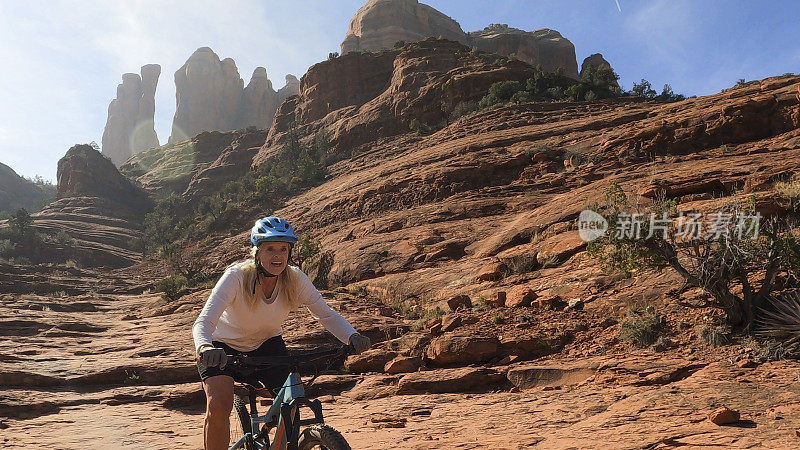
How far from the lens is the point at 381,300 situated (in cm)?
1661

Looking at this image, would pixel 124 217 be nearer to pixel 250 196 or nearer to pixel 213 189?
pixel 213 189

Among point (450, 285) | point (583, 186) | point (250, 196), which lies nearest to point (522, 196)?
point (583, 186)

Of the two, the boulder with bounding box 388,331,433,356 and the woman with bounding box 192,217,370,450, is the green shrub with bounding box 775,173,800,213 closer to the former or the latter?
the boulder with bounding box 388,331,433,356

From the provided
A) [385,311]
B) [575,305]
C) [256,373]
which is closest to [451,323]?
[575,305]

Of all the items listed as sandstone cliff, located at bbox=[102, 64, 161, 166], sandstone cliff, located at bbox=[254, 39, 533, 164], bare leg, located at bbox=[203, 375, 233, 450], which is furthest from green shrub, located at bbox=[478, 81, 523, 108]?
sandstone cliff, located at bbox=[102, 64, 161, 166]

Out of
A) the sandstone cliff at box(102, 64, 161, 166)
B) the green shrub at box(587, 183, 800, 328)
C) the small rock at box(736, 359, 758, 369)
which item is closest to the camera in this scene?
the small rock at box(736, 359, 758, 369)

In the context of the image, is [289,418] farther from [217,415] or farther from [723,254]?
[723,254]

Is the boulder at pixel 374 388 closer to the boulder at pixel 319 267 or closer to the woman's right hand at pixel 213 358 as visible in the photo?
the woman's right hand at pixel 213 358

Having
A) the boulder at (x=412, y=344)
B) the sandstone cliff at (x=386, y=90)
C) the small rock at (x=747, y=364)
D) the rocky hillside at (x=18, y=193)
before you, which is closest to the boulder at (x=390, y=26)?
the sandstone cliff at (x=386, y=90)

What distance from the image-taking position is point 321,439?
299cm

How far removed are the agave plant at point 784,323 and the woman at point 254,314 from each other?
6862 mm

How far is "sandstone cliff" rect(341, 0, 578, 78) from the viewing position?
279 feet

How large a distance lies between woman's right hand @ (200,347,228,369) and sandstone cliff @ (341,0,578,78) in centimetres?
8472

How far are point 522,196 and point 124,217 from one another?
177 feet
